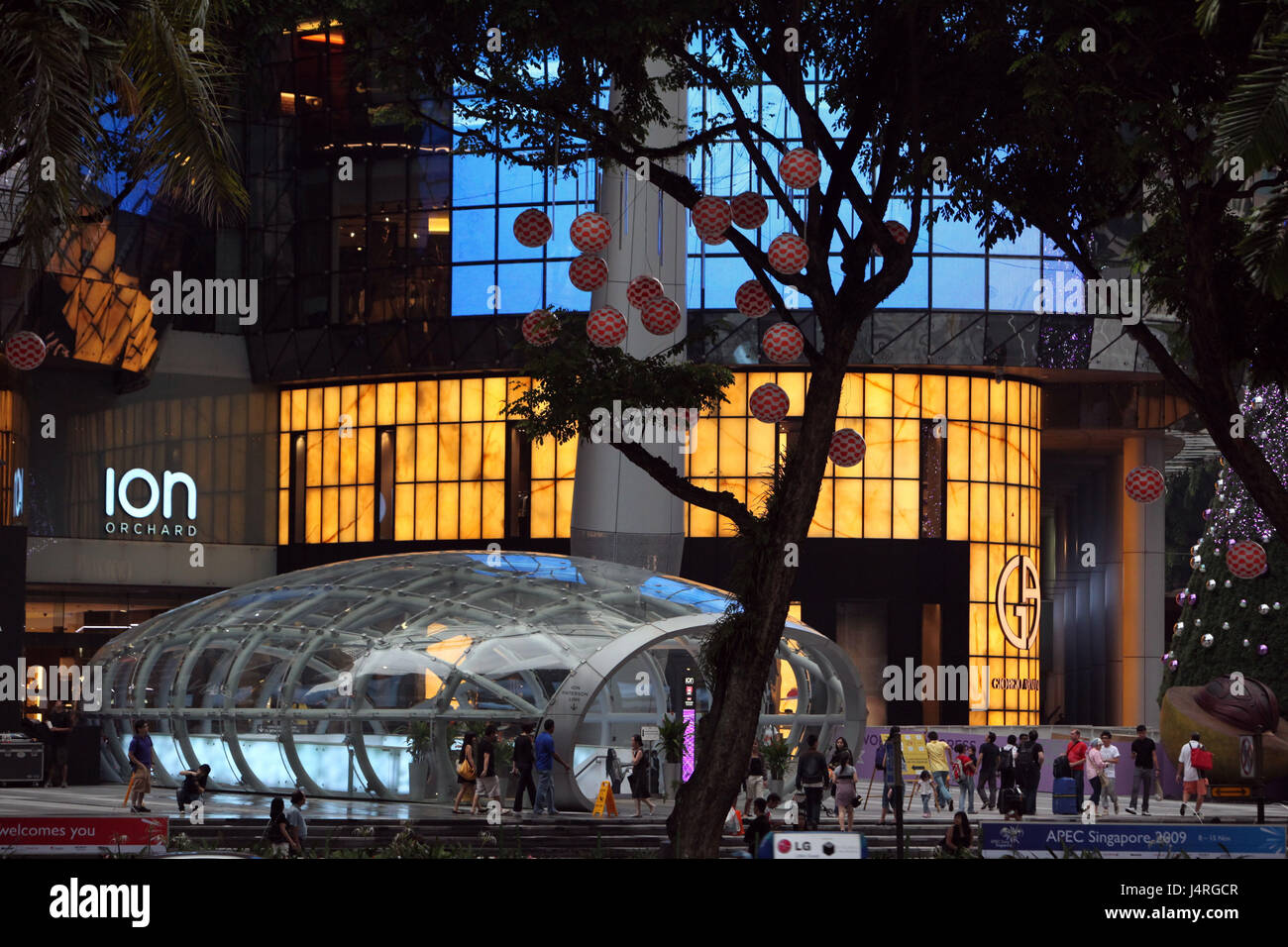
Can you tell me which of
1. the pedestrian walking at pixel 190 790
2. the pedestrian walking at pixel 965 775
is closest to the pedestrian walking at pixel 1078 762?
the pedestrian walking at pixel 965 775

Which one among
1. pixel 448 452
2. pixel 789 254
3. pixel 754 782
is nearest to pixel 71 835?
pixel 789 254

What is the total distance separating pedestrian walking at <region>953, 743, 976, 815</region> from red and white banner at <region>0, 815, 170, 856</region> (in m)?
17.4

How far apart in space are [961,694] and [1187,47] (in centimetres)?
3364

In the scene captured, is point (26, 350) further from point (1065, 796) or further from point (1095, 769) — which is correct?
point (1095, 769)

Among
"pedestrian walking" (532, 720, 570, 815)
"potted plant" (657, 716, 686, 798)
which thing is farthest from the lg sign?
"pedestrian walking" (532, 720, 570, 815)

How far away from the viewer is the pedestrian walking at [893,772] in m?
20.2

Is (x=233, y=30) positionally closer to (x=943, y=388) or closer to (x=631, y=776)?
(x=631, y=776)

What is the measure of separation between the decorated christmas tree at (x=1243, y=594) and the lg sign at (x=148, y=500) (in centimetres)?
2934

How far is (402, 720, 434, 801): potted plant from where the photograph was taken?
28.1 m

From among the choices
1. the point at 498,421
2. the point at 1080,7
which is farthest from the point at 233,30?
the point at 498,421

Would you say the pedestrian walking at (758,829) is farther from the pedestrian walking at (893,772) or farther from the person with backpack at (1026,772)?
the person with backpack at (1026,772)

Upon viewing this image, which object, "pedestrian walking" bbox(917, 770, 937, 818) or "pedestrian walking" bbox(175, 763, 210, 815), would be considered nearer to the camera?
"pedestrian walking" bbox(175, 763, 210, 815)

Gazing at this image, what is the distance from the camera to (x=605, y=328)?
55.9ft

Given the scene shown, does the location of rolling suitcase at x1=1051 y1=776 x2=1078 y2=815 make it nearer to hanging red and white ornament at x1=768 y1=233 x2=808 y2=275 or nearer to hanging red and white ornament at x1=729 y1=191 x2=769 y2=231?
hanging red and white ornament at x1=729 y1=191 x2=769 y2=231
